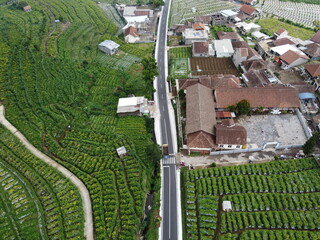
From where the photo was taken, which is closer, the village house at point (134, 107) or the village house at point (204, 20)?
the village house at point (134, 107)

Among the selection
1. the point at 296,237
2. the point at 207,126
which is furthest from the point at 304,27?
the point at 296,237

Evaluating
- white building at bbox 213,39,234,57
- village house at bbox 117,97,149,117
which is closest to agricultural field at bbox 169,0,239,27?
white building at bbox 213,39,234,57

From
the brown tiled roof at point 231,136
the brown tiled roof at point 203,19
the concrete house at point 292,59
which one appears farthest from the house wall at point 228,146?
the brown tiled roof at point 203,19

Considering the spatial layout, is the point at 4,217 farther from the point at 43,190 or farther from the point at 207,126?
the point at 207,126

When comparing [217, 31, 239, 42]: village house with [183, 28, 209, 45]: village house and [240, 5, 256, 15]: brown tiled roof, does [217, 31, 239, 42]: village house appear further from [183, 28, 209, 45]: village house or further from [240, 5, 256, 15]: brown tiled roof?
[240, 5, 256, 15]: brown tiled roof

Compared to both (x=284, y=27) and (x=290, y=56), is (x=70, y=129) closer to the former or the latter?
(x=290, y=56)

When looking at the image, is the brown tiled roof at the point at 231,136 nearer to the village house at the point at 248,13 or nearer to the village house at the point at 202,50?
the village house at the point at 202,50

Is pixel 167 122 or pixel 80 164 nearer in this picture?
pixel 80 164
